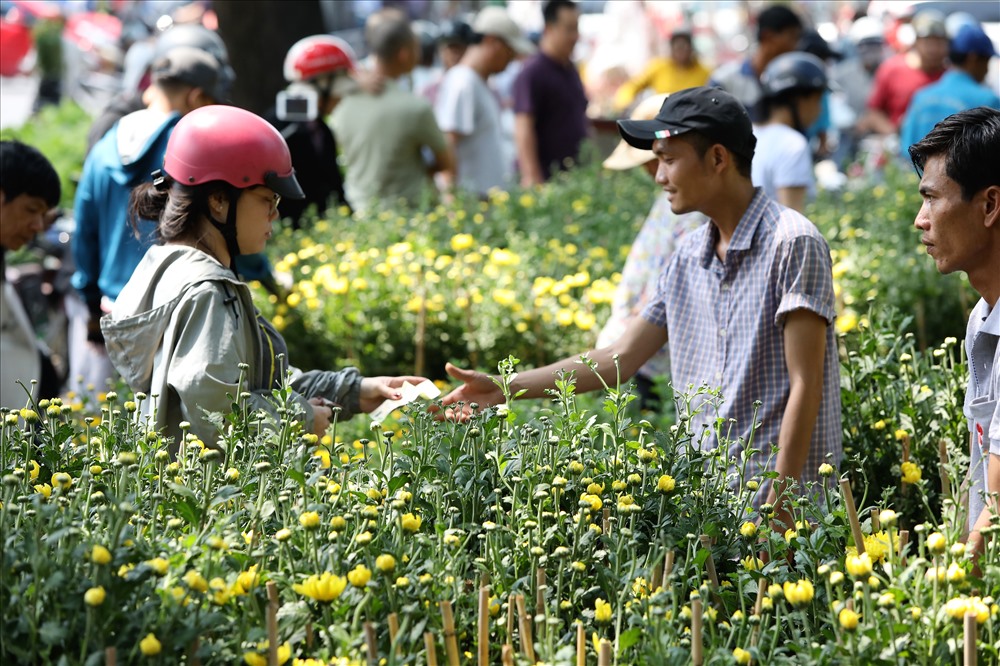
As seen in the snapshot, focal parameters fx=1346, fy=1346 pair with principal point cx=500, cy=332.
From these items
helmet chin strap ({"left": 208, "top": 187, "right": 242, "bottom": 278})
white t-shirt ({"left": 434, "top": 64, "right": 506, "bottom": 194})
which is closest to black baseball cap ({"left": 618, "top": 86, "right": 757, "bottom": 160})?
helmet chin strap ({"left": 208, "top": 187, "right": 242, "bottom": 278})

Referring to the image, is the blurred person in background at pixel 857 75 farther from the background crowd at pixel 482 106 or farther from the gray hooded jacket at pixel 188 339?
the gray hooded jacket at pixel 188 339

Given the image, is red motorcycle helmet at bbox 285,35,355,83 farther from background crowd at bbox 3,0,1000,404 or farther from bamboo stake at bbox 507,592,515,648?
bamboo stake at bbox 507,592,515,648

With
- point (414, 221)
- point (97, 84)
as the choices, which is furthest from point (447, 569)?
point (97, 84)

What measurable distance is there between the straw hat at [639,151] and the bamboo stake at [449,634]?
8.10 ft

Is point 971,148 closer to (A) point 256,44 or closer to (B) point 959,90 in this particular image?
(B) point 959,90

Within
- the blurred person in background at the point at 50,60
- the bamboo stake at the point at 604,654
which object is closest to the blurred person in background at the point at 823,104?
the bamboo stake at the point at 604,654

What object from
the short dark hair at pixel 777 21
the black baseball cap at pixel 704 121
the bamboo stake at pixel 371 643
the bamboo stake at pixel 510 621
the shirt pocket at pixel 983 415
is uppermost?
the short dark hair at pixel 777 21

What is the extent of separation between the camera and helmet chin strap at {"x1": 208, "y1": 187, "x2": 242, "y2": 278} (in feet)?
11.1

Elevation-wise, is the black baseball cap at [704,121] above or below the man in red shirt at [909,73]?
below

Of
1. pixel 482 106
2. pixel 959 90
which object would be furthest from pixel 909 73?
pixel 482 106

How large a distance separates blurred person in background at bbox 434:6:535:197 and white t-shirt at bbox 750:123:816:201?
3.49 metres

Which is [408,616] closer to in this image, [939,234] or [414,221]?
[939,234]

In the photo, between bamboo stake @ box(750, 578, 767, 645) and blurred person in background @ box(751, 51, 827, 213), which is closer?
bamboo stake @ box(750, 578, 767, 645)

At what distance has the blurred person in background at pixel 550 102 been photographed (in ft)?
31.0
